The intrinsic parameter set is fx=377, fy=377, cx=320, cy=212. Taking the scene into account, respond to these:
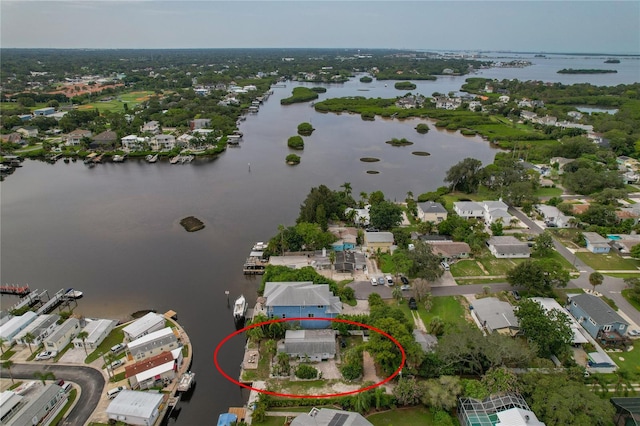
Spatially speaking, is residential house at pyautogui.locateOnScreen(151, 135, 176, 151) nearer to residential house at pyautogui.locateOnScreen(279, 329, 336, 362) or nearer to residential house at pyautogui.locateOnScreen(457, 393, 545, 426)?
residential house at pyautogui.locateOnScreen(279, 329, 336, 362)

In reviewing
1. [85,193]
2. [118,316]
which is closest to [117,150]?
[85,193]

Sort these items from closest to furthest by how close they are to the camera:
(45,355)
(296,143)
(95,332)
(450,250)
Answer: (45,355)
(95,332)
(450,250)
(296,143)

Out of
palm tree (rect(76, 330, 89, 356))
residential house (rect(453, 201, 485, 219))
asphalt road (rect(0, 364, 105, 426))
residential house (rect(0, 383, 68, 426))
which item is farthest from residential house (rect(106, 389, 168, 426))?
residential house (rect(453, 201, 485, 219))

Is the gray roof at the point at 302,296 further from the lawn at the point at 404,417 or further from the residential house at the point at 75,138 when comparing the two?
the residential house at the point at 75,138

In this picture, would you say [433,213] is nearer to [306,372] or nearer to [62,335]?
[306,372]

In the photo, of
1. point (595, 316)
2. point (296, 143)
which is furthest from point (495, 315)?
point (296, 143)
